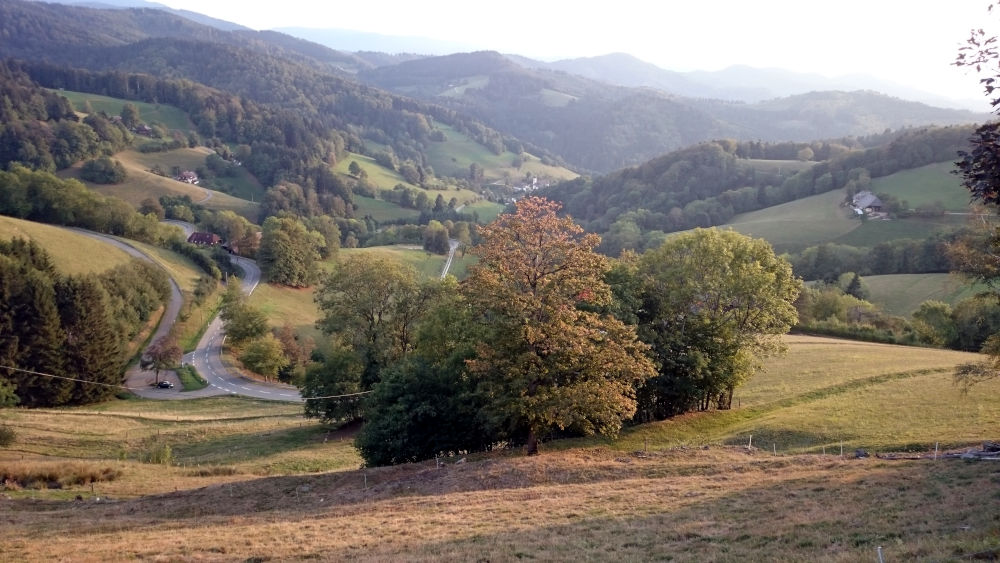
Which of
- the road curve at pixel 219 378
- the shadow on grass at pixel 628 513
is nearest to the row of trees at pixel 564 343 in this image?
the shadow on grass at pixel 628 513

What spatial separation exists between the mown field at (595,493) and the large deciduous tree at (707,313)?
79.5 inches

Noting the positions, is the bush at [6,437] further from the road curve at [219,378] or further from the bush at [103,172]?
the bush at [103,172]

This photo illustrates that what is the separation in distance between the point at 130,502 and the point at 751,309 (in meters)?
32.8

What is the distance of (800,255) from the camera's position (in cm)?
11281

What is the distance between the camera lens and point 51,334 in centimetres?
5912

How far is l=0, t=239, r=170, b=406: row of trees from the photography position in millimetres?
56969

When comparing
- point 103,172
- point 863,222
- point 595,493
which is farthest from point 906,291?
point 103,172

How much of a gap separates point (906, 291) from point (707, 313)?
70944mm

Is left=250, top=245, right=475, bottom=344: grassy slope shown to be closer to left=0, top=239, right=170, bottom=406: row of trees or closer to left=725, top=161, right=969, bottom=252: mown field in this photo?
left=0, top=239, right=170, bottom=406: row of trees

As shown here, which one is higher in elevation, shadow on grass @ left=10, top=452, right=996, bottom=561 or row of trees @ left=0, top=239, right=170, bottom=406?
shadow on grass @ left=10, top=452, right=996, bottom=561

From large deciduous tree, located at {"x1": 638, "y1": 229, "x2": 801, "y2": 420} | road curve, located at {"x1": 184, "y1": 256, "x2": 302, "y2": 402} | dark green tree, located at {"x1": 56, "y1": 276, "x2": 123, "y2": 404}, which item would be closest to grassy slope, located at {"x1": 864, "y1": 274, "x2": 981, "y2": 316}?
large deciduous tree, located at {"x1": 638, "y1": 229, "x2": 801, "y2": 420}

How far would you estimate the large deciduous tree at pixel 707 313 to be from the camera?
33844 mm

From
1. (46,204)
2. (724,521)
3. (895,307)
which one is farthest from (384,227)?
(724,521)

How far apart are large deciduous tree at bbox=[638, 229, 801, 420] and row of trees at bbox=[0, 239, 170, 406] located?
177ft
